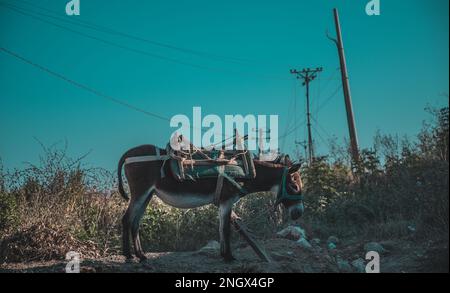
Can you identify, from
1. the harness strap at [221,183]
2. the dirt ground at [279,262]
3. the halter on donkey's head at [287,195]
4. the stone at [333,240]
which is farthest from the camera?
the stone at [333,240]

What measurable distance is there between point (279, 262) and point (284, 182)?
1.27 metres

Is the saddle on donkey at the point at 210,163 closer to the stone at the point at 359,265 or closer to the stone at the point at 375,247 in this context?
the stone at the point at 359,265

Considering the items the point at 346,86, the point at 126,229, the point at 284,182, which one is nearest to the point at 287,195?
the point at 284,182

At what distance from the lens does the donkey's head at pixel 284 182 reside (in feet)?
24.8

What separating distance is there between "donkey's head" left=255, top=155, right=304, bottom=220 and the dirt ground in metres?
0.86

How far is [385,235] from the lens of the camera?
31.0 ft

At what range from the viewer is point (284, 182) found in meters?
7.54

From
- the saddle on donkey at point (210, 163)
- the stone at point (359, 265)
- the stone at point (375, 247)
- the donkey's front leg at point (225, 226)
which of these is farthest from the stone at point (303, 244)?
the saddle on donkey at point (210, 163)

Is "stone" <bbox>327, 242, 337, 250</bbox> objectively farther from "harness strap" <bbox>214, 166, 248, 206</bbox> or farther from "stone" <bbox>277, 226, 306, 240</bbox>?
"harness strap" <bbox>214, 166, 248, 206</bbox>

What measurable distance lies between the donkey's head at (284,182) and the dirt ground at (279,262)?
2.82 feet

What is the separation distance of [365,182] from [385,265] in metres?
4.28

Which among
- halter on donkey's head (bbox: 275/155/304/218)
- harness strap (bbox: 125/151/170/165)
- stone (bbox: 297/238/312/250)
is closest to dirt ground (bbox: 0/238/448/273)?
stone (bbox: 297/238/312/250)
